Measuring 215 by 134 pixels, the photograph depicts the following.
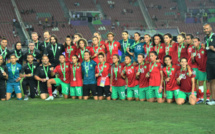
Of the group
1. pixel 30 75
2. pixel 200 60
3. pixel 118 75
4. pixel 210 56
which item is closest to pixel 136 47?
pixel 118 75

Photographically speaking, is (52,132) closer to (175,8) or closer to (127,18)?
(127,18)

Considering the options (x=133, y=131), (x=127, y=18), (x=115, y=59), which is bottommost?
(x=133, y=131)

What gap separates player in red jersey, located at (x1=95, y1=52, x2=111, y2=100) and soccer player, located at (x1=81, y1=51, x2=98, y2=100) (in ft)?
0.37

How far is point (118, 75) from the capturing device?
9539 mm

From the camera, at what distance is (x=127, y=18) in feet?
135

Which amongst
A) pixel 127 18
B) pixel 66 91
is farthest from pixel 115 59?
pixel 127 18

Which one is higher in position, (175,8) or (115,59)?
(175,8)

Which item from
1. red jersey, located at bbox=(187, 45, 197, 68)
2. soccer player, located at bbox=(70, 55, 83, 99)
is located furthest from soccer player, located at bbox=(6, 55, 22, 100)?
red jersey, located at bbox=(187, 45, 197, 68)

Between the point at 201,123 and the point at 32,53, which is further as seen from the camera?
the point at 32,53

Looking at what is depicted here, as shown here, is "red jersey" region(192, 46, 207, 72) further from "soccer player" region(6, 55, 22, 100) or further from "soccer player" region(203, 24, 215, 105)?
"soccer player" region(6, 55, 22, 100)

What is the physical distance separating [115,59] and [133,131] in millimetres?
4130

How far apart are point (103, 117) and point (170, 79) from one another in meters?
2.60

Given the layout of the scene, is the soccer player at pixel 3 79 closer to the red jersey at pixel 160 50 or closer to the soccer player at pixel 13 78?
the soccer player at pixel 13 78

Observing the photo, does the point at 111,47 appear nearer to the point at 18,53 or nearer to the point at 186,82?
the point at 186,82
